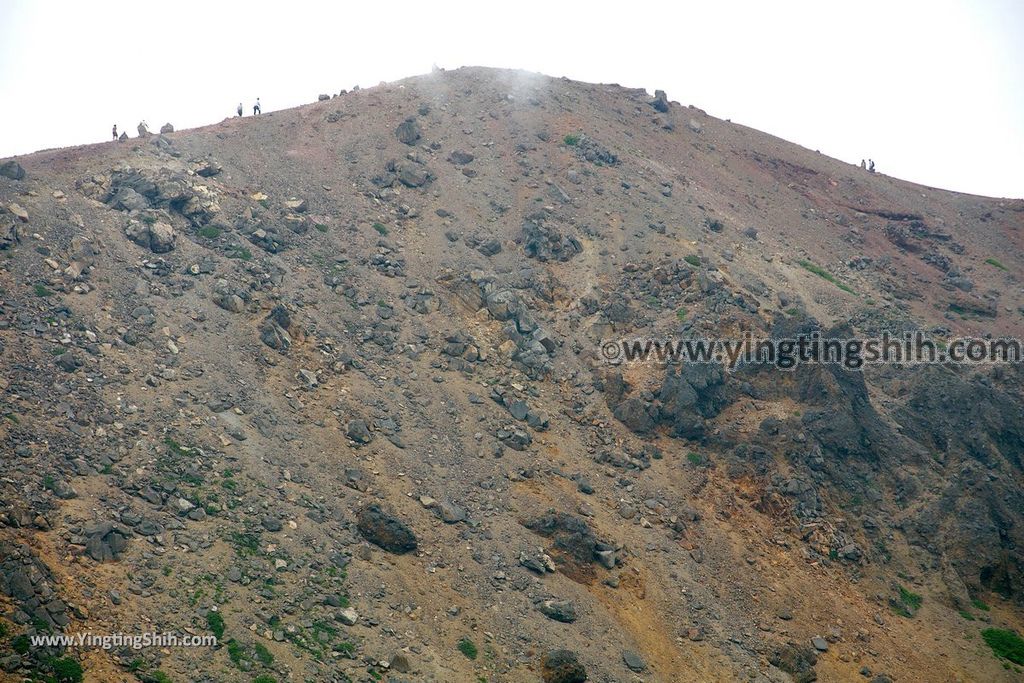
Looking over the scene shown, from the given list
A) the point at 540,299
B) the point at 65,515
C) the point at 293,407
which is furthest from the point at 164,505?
the point at 540,299

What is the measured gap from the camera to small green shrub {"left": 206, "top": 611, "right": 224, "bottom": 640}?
26377 mm

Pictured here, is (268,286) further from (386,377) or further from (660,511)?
(660,511)

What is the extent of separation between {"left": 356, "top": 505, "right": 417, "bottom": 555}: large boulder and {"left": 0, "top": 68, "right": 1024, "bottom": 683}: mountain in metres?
0.10

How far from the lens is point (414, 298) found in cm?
4638

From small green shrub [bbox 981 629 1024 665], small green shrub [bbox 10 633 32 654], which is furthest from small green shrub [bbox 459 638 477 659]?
small green shrub [bbox 981 629 1024 665]

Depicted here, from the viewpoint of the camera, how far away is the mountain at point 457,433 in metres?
28.8

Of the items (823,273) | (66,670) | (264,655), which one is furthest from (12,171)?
(823,273)

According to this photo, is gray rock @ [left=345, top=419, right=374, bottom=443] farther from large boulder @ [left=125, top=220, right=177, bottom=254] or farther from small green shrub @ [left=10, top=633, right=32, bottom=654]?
small green shrub @ [left=10, top=633, right=32, bottom=654]

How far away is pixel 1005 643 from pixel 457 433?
1028 inches

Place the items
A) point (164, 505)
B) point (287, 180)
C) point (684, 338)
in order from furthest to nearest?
point (287, 180) < point (684, 338) < point (164, 505)

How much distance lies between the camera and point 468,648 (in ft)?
98.9

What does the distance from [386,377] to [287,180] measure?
18.0 m

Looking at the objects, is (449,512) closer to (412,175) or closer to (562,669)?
(562,669)

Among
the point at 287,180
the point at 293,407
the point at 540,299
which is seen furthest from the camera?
the point at 287,180
